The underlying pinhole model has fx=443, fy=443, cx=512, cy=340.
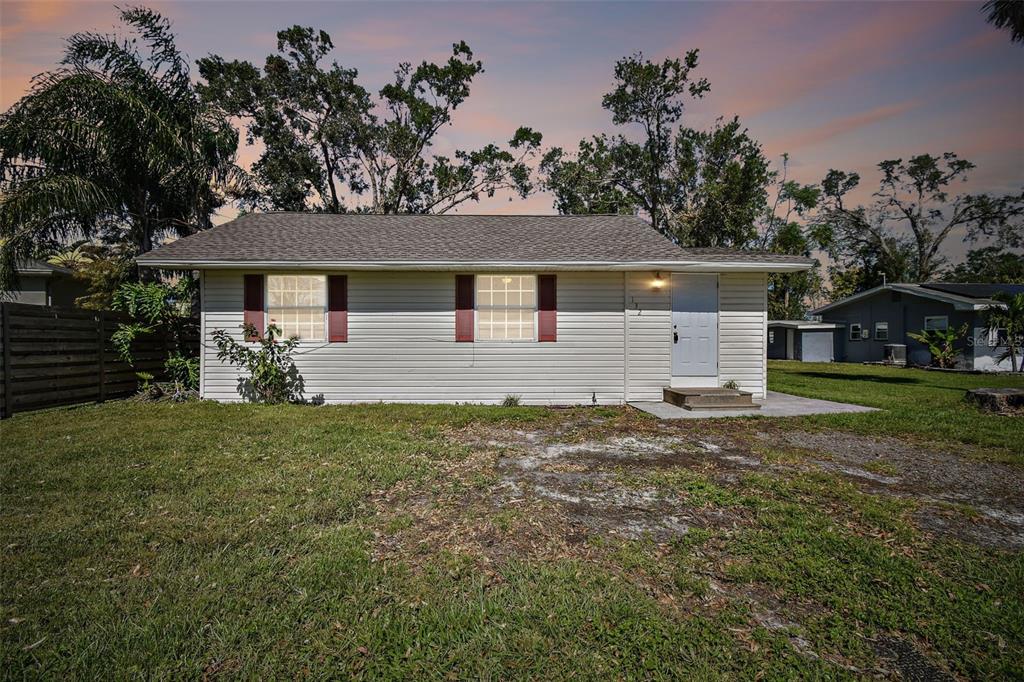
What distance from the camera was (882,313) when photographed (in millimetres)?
21422

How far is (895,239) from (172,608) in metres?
43.4

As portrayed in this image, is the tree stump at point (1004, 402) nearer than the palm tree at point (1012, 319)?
Yes

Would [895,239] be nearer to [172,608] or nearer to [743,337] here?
[743,337]

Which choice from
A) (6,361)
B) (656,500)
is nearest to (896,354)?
(656,500)

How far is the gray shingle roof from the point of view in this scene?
823 cm

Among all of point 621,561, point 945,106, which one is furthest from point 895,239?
point 621,561

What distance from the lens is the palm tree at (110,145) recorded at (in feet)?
31.6

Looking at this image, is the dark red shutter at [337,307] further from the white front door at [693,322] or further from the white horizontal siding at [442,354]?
the white front door at [693,322]

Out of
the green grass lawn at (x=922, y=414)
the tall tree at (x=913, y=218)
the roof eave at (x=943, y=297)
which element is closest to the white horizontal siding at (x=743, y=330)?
the green grass lawn at (x=922, y=414)

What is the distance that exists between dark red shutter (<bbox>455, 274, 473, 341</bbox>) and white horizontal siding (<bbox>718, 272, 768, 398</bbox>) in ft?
16.2

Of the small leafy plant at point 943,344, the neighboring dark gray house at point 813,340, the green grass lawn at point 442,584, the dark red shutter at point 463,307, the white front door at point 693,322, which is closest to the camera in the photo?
the green grass lawn at point 442,584

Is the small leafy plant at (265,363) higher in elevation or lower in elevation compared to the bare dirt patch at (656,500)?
higher

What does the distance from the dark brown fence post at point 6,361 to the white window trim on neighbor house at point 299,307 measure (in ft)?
11.5

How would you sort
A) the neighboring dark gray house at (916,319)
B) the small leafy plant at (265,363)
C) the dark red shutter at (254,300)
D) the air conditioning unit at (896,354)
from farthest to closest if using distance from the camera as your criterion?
the air conditioning unit at (896,354)
the neighboring dark gray house at (916,319)
the dark red shutter at (254,300)
the small leafy plant at (265,363)
